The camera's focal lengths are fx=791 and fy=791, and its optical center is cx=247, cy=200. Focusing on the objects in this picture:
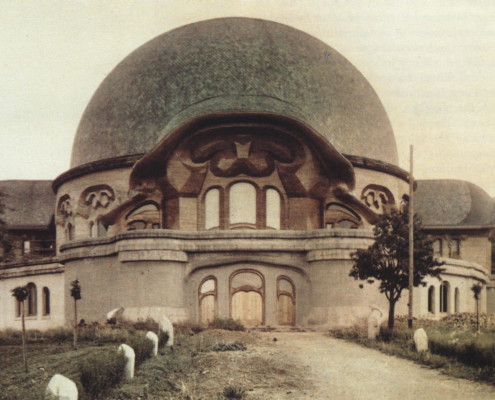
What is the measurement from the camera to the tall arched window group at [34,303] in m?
47.0

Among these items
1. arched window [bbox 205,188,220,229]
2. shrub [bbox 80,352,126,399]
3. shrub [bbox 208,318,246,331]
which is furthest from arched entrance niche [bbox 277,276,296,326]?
shrub [bbox 80,352,126,399]

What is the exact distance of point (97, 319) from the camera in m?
35.2

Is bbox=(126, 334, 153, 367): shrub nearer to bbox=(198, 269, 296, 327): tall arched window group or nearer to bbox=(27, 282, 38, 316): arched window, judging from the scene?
bbox=(198, 269, 296, 327): tall arched window group

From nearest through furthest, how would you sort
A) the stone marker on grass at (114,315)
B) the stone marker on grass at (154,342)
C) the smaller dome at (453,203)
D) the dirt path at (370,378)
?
1. the dirt path at (370,378)
2. the stone marker on grass at (154,342)
3. the stone marker on grass at (114,315)
4. the smaller dome at (453,203)

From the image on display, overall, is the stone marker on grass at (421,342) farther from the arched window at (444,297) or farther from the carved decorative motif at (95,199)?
the carved decorative motif at (95,199)

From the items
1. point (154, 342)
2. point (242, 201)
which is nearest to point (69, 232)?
point (242, 201)

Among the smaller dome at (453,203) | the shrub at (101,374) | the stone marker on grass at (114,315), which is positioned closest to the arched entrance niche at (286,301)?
the stone marker on grass at (114,315)

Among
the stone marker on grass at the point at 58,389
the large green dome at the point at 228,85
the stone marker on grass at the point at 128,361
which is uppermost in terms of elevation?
the large green dome at the point at 228,85

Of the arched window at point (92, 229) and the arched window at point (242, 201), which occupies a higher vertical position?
the arched window at point (242, 201)

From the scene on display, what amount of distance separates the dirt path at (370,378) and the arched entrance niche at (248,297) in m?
9.71

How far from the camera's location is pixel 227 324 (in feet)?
98.7

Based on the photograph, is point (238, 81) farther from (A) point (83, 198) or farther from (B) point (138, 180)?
(A) point (83, 198)

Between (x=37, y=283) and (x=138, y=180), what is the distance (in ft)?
43.0

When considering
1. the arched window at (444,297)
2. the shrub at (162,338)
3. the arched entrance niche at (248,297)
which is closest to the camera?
the shrub at (162,338)
